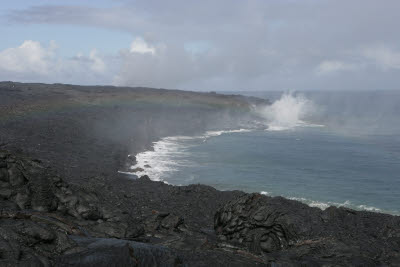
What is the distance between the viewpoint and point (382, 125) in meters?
100

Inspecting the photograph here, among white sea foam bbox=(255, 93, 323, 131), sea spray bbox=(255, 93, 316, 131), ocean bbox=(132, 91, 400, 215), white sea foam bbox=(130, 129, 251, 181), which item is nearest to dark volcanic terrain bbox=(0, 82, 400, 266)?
white sea foam bbox=(130, 129, 251, 181)

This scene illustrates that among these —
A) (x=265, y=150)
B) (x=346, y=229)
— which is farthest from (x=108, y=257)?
(x=265, y=150)

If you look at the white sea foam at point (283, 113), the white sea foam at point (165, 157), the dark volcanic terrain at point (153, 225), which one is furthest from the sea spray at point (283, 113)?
the dark volcanic terrain at point (153, 225)

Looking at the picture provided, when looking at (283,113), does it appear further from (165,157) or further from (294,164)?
(165,157)

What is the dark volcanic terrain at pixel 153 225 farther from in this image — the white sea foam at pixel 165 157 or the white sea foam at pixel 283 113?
the white sea foam at pixel 283 113

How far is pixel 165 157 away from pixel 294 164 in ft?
56.8

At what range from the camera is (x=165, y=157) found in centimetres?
5428

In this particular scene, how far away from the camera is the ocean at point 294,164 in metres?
39.1

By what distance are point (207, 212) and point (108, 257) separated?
1398 centimetres

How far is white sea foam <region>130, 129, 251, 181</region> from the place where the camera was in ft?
146

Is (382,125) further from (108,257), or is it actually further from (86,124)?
(108,257)

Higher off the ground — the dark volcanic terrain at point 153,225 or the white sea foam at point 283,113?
the white sea foam at point 283,113

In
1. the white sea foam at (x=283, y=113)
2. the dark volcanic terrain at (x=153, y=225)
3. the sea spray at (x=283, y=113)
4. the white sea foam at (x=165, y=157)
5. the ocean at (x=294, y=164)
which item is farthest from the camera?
the sea spray at (x=283, y=113)

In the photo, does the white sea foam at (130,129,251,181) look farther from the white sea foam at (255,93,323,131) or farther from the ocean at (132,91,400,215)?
the white sea foam at (255,93,323,131)
